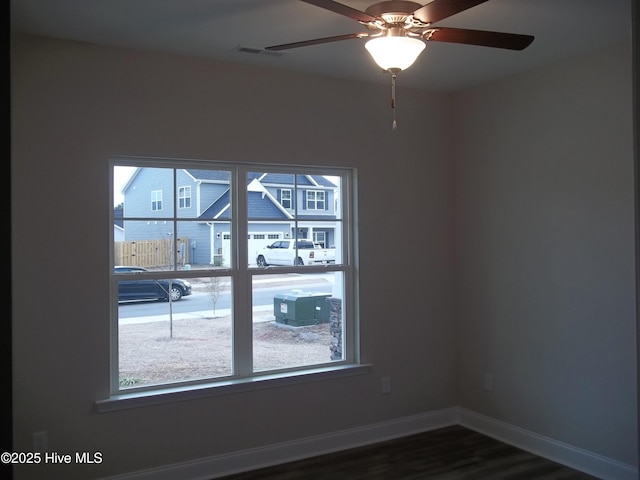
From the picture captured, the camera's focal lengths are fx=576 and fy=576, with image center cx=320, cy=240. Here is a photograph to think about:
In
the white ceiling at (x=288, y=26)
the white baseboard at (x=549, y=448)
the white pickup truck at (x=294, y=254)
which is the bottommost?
the white baseboard at (x=549, y=448)

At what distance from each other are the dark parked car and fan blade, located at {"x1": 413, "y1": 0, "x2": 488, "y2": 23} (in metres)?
2.22

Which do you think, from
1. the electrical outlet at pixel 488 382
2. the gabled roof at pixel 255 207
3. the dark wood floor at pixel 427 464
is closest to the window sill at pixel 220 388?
the dark wood floor at pixel 427 464

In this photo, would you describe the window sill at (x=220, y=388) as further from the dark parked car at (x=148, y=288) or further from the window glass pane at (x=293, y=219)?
the window glass pane at (x=293, y=219)

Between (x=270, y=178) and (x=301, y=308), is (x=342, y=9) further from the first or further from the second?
(x=301, y=308)

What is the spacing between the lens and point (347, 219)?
14.2 feet

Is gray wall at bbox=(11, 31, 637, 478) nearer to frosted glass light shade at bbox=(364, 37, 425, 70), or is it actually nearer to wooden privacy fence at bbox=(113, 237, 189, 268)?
wooden privacy fence at bbox=(113, 237, 189, 268)

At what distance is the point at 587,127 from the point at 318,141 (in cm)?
178

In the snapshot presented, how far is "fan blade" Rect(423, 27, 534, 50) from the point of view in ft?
→ 8.04

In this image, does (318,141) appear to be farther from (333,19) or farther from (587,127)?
(587,127)

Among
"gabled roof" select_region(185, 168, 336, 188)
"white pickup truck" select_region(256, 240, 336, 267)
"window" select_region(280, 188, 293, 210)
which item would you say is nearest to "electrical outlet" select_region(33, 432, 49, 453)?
"white pickup truck" select_region(256, 240, 336, 267)

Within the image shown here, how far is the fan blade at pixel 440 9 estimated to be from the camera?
85.9 inches

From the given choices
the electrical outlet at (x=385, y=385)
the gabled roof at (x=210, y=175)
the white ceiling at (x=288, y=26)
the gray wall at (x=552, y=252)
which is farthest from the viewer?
the electrical outlet at (x=385, y=385)

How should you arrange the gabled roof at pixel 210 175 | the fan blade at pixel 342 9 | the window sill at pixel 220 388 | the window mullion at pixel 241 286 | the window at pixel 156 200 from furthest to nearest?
the window mullion at pixel 241 286 < the gabled roof at pixel 210 175 < the window at pixel 156 200 < the window sill at pixel 220 388 < the fan blade at pixel 342 9

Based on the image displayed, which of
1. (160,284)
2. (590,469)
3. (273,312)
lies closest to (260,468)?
(273,312)
